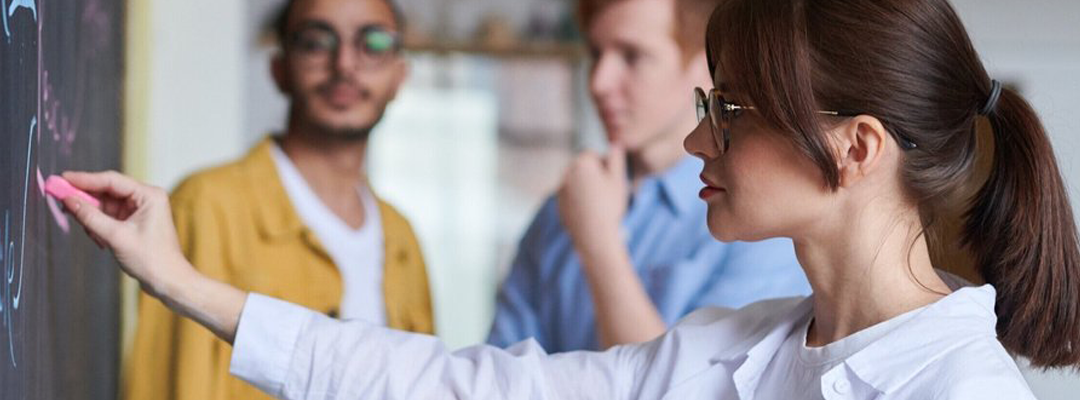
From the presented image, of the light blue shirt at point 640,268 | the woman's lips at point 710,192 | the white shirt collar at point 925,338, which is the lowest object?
the light blue shirt at point 640,268

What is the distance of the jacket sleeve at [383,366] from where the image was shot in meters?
1.04

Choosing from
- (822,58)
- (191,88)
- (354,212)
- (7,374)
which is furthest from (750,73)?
(191,88)

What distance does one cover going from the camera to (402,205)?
11.3 feet

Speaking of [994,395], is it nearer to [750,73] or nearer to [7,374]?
[750,73]

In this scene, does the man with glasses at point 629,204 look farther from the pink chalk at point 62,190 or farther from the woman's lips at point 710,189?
the pink chalk at point 62,190

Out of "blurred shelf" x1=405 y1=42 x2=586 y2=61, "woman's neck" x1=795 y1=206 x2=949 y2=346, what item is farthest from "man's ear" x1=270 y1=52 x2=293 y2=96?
"blurred shelf" x1=405 y1=42 x2=586 y2=61

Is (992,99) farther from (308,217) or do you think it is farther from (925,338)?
(308,217)

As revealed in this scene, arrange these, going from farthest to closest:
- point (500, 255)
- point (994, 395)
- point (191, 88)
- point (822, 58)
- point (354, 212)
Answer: point (500, 255)
point (191, 88)
point (354, 212)
point (822, 58)
point (994, 395)

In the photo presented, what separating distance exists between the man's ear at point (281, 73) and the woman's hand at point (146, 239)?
69cm

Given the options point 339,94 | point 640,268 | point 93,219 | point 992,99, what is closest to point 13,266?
point 93,219

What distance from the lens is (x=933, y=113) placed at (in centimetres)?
94

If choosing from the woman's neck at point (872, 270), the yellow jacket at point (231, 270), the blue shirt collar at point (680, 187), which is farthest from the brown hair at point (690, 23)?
the woman's neck at point (872, 270)

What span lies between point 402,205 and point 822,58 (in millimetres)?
2574

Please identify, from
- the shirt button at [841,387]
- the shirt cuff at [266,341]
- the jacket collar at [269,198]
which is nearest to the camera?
the shirt button at [841,387]
